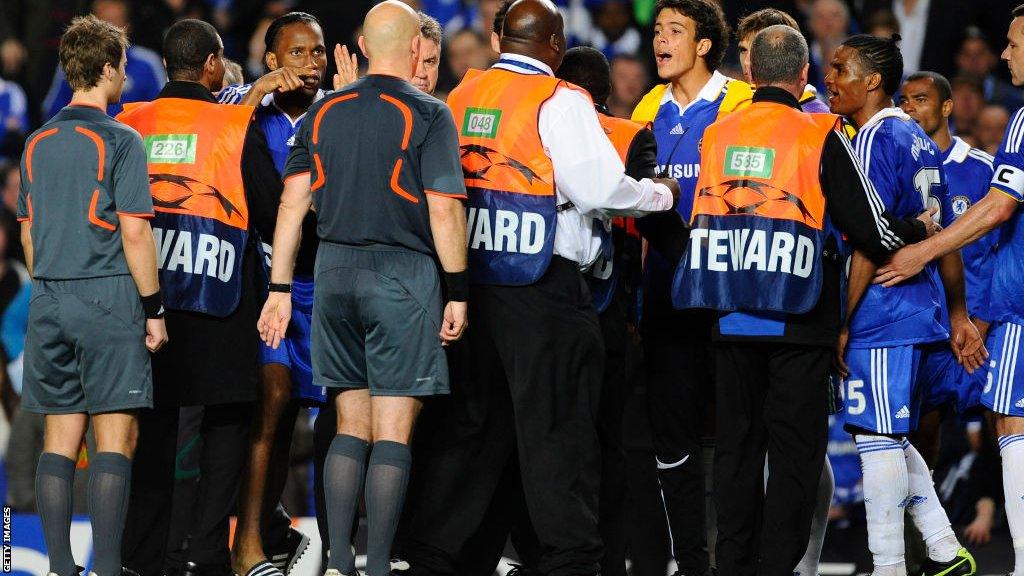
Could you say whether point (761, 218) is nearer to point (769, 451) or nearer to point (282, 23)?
point (769, 451)

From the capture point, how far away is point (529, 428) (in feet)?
14.3

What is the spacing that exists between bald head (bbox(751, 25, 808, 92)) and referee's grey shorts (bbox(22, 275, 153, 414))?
243 cm

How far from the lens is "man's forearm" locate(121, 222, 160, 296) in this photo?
4371 millimetres

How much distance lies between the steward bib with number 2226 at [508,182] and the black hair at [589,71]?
62 centimetres

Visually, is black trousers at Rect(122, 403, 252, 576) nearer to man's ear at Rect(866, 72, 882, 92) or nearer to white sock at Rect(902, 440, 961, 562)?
white sock at Rect(902, 440, 961, 562)

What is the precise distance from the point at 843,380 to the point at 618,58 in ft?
10.9

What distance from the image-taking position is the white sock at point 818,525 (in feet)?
16.5

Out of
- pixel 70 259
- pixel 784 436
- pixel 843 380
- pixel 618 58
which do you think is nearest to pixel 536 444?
pixel 784 436

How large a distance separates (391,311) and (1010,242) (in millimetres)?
2550

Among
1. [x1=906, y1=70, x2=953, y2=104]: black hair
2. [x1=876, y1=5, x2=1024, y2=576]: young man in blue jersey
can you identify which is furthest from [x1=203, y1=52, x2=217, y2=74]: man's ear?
[x1=906, y1=70, x2=953, y2=104]: black hair

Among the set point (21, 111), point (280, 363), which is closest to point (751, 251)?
point (280, 363)

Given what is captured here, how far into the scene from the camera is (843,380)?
4898 mm

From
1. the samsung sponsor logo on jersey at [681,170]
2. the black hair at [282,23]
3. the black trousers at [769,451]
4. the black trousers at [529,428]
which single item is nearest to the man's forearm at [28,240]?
the black hair at [282,23]

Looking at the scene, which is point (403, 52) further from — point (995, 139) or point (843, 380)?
point (995, 139)
